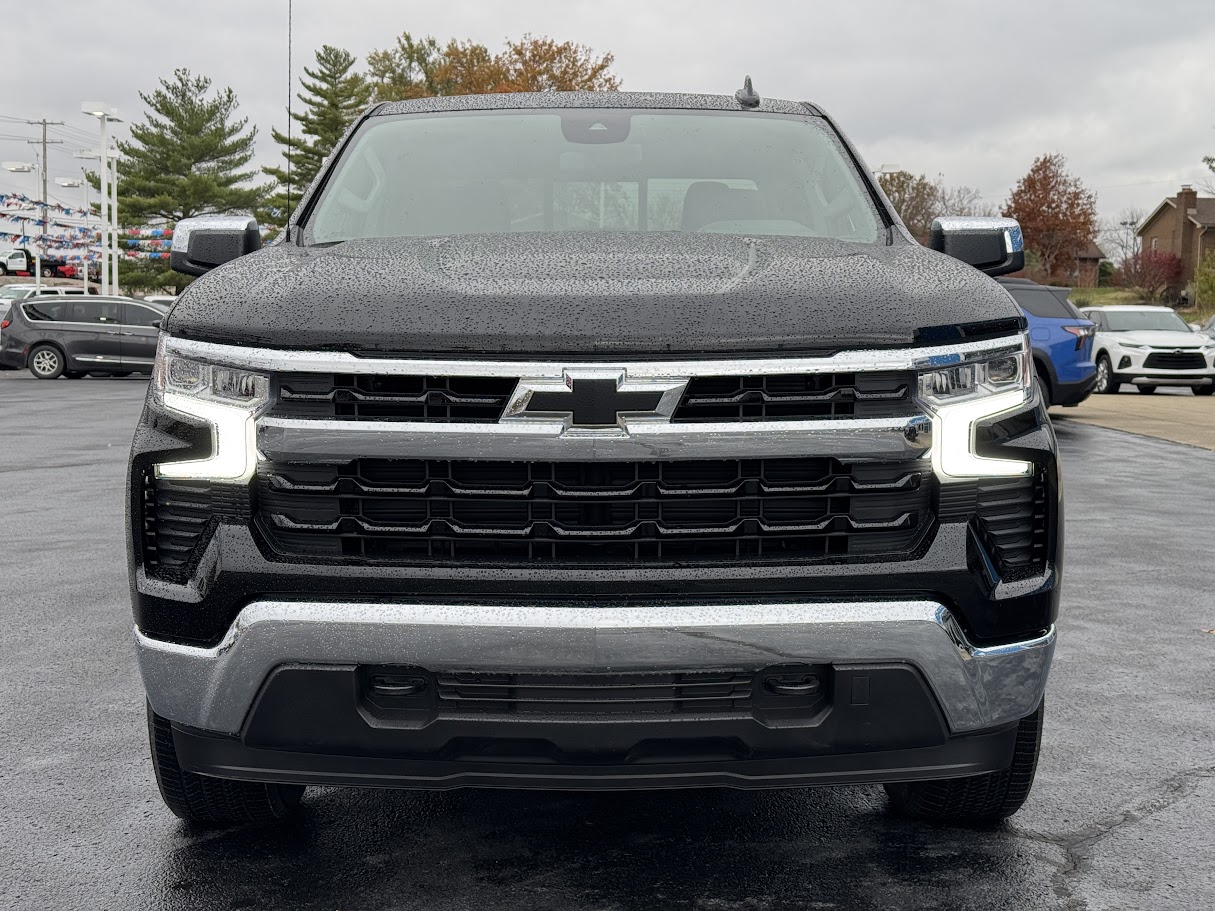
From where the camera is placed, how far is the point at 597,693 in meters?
2.68

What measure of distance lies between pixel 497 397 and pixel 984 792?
1.65 metres

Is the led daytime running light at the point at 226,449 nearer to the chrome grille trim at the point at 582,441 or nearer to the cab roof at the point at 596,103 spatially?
the chrome grille trim at the point at 582,441

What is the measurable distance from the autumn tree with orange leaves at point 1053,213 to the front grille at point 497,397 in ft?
243

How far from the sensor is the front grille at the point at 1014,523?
9.19 ft

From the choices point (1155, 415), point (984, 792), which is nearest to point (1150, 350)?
point (1155, 415)

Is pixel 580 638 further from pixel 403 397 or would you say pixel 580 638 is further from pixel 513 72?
pixel 513 72

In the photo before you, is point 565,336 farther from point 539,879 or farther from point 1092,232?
point 1092,232

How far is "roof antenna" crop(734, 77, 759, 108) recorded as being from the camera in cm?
474

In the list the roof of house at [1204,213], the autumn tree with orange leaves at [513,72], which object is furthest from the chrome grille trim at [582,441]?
the roof of house at [1204,213]

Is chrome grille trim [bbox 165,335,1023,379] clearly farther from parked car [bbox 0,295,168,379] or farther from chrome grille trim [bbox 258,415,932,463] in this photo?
parked car [bbox 0,295,168,379]

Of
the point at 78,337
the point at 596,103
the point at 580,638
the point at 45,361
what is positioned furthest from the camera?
the point at 45,361

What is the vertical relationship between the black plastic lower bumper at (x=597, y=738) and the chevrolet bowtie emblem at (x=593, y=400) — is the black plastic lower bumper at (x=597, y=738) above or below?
below

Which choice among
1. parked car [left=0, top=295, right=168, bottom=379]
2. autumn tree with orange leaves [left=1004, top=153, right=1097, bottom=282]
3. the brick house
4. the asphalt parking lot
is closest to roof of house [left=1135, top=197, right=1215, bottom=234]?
the brick house

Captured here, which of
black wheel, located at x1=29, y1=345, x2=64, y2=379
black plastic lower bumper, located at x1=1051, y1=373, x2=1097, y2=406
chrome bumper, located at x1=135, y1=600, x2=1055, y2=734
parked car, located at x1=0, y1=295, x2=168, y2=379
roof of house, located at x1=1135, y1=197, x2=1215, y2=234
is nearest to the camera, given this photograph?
chrome bumper, located at x1=135, y1=600, x2=1055, y2=734
